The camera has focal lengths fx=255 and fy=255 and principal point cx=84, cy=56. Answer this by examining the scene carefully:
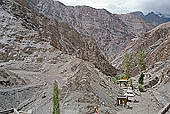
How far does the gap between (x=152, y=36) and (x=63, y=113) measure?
415 ft

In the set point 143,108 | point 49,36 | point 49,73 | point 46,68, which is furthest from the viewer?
point 49,36

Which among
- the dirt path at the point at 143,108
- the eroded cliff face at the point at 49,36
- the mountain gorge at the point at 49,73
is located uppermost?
the eroded cliff face at the point at 49,36

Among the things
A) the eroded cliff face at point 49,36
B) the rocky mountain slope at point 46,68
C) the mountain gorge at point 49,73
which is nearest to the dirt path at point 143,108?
the mountain gorge at point 49,73

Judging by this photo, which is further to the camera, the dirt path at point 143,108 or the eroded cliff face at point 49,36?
the eroded cliff face at point 49,36

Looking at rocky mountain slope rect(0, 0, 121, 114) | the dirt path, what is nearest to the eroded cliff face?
rocky mountain slope rect(0, 0, 121, 114)

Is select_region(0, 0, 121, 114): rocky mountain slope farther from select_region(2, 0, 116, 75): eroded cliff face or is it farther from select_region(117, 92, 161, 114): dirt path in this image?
select_region(117, 92, 161, 114): dirt path

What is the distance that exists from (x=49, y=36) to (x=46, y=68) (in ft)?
61.6

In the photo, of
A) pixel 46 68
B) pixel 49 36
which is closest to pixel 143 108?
pixel 46 68

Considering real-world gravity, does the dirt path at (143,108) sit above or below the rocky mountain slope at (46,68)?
below

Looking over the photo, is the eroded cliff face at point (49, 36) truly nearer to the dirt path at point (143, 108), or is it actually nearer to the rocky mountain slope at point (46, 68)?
the rocky mountain slope at point (46, 68)

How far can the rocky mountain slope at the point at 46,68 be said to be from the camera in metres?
26.3

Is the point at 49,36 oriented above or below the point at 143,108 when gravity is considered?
above

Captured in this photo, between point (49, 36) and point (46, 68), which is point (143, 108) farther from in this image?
point (49, 36)

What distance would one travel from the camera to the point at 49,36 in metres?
58.5
